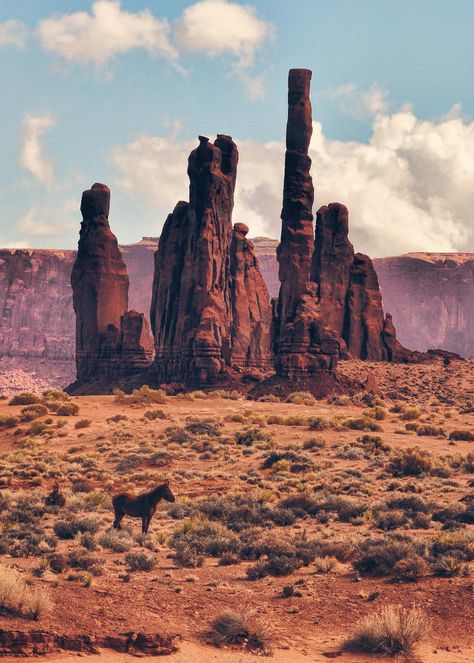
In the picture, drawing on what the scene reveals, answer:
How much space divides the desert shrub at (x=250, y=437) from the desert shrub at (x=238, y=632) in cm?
2583

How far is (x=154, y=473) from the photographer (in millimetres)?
33125

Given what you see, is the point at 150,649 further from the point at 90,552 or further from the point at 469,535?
the point at 469,535

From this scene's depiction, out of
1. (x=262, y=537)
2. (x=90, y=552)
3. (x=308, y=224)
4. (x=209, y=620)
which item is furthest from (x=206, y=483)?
(x=308, y=224)

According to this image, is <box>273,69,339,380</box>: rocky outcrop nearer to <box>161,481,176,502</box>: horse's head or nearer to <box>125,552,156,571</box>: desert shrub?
<box>161,481,176,502</box>: horse's head

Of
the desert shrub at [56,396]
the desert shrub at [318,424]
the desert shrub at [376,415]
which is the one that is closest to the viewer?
the desert shrub at [318,424]

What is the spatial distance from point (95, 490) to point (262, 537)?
10.4 m

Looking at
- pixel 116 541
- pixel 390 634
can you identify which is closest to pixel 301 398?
pixel 116 541

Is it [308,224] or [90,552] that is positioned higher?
[308,224]

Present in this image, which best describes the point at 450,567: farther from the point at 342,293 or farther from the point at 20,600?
the point at 342,293

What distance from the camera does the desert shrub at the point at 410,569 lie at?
1609 centimetres

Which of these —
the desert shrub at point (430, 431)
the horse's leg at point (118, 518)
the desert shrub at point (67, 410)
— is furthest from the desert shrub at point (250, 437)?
the horse's leg at point (118, 518)

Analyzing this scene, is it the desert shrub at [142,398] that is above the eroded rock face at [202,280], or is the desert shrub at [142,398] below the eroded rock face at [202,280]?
below

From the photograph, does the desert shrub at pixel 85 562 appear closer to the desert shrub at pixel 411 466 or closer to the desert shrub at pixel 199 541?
the desert shrub at pixel 199 541

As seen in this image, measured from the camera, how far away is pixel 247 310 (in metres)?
79.3
